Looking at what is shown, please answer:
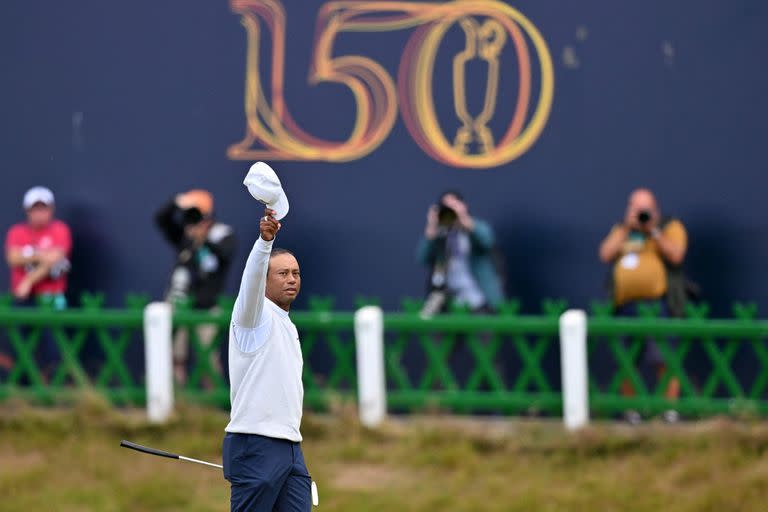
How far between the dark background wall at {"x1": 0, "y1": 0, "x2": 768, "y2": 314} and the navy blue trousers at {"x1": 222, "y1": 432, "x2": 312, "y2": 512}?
5.18 meters

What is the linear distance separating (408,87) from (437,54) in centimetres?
31

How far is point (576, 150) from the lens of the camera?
38.1 ft

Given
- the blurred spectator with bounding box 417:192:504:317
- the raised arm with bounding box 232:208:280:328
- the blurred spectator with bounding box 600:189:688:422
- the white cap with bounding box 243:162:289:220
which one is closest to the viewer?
the white cap with bounding box 243:162:289:220

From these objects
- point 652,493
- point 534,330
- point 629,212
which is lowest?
point 652,493

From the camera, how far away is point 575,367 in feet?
34.2

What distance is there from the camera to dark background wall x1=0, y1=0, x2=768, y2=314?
37.4ft

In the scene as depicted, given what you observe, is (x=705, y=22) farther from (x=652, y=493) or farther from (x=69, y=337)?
(x=69, y=337)

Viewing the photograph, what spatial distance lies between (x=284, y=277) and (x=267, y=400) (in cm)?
49

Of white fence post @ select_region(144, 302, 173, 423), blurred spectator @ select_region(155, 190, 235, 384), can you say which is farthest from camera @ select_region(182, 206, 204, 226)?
white fence post @ select_region(144, 302, 173, 423)

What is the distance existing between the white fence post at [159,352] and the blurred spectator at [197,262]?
1.30ft

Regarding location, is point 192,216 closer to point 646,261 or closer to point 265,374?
point 646,261

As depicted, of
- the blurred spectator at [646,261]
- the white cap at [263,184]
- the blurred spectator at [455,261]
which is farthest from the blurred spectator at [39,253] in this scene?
the white cap at [263,184]

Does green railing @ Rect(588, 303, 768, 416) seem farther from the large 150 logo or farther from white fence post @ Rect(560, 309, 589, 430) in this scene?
the large 150 logo

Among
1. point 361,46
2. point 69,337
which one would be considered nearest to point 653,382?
point 361,46
